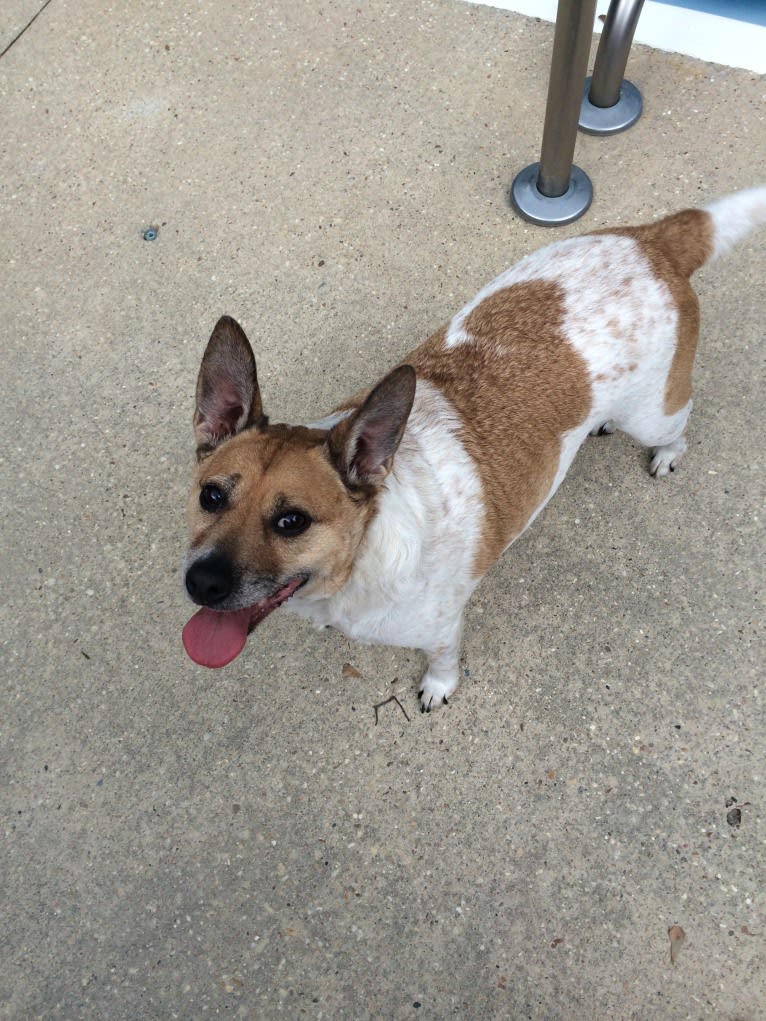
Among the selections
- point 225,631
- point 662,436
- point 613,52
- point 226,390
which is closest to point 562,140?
point 613,52

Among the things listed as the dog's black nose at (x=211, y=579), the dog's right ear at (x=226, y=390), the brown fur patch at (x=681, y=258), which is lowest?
the brown fur patch at (x=681, y=258)

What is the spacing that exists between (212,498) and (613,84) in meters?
3.55

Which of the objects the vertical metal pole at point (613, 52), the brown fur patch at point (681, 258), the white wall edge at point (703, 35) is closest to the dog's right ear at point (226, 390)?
the brown fur patch at point (681, 258)

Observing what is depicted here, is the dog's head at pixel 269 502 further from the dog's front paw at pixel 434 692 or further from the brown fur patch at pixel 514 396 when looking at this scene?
the dog's front paw at pixel 434 692

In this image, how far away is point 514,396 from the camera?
2.95 m

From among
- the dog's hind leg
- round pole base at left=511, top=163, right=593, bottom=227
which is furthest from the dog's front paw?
round pole base at left=511, top=163, right=593, bottom=227

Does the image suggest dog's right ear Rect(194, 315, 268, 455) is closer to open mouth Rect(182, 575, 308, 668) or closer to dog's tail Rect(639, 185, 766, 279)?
open mouth Rect(182, 575, 308, 668)

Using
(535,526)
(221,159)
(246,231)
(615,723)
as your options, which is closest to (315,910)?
(615,723)

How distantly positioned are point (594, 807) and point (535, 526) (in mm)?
1258

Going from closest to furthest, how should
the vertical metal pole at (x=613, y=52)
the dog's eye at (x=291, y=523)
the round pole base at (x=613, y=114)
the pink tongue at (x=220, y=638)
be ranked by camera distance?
the dog's eye at (x=291, y=523)
the pink tongue at (x=220, y=638)
the vertical metal pole at (x=613, y=52)
the round pole base at (x=613, y=114)

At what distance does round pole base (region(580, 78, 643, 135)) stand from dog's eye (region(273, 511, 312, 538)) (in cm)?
339

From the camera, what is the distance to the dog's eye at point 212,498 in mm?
2465

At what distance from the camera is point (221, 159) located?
15.8 feet

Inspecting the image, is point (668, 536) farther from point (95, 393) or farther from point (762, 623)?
point (95, 393)
